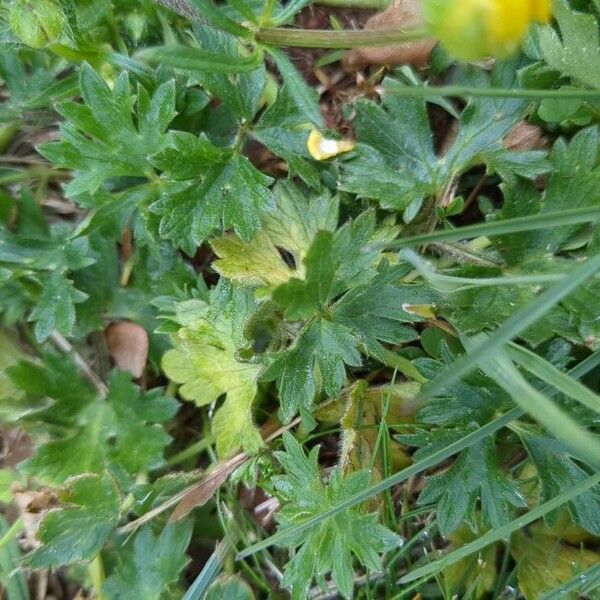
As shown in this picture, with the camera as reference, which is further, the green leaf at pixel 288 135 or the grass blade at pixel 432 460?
the green leaf at pixel 288 135

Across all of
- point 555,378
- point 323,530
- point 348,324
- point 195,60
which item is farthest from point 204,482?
point 195,60

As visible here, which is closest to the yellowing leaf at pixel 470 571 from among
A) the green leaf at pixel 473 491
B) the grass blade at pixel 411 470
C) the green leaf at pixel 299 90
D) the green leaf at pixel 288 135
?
the green leaf at pixel 473 491

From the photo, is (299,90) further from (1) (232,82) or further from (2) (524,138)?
(2) (524,138)

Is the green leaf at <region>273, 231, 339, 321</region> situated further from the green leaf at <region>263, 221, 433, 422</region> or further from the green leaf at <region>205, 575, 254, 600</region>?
the green leaf at <region>205, 575, 254, 600</region>

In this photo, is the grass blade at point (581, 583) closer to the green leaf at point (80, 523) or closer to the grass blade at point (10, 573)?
the green leaf at point (80, 523)

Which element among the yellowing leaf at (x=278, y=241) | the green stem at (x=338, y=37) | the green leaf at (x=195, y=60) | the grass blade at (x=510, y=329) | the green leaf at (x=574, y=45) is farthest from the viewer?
the yellowing leaf at (x=278, y=241)

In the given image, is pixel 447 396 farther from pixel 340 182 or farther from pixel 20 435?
pixel 20 435

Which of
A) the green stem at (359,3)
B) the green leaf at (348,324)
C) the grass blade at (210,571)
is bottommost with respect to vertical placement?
the grass blade at (210,571)
